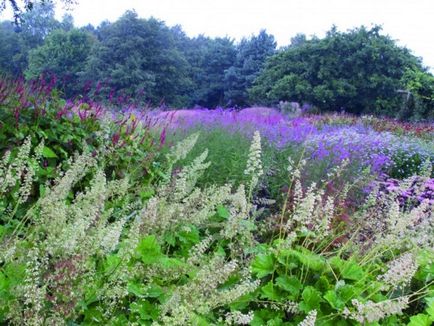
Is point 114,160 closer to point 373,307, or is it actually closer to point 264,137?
point 373,307

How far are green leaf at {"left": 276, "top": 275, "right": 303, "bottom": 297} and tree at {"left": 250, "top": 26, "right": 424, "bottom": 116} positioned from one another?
31030 mm

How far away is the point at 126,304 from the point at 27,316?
0.78 metres

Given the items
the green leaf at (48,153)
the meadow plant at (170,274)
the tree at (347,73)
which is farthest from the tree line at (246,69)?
the meadow plant at (170,274)

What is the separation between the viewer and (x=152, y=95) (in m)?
38.5

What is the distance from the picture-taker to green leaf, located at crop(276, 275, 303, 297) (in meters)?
2.47

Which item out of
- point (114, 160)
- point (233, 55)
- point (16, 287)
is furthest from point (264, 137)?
point (233, 55)

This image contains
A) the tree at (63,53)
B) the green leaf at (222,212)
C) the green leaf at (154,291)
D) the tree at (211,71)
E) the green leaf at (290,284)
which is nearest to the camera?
the green leaf at (154,291)

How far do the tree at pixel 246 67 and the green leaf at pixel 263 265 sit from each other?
40.3m

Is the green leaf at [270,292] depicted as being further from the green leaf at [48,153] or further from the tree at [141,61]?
the tree at [141,61]

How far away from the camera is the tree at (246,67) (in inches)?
1706

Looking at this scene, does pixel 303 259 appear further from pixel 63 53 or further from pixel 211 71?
pixel 63 53

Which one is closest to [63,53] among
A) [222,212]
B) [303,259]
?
[222,212]

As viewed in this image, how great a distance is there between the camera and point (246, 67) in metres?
43.6

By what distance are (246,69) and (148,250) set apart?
4235cm
